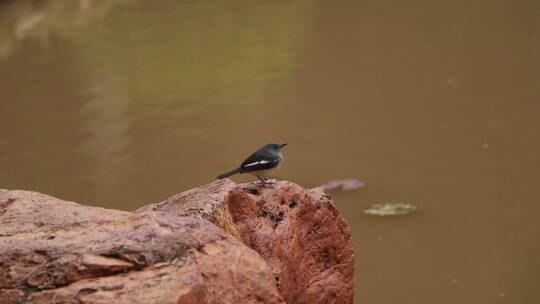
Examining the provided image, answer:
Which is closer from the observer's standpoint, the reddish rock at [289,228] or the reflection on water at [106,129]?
the reddish rock at [289,228]

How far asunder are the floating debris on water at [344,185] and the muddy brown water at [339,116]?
0.12 metres

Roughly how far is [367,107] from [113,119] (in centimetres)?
262

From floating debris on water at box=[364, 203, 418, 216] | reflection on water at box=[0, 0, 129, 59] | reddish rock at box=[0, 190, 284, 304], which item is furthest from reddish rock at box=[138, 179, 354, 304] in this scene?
reflection on water at box=[0, 0, 129, 59]

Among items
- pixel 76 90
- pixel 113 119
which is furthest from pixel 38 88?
pixel 113 119

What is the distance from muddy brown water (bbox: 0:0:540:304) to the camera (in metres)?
6.10

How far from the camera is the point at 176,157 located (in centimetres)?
832

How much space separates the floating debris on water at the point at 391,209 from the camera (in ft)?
21.4

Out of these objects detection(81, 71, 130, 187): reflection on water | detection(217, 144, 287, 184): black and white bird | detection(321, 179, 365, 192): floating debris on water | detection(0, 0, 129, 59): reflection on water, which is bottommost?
detection(321, 179, 365, 192): floating debris on water

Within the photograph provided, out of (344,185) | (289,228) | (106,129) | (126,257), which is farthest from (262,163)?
(106,129)

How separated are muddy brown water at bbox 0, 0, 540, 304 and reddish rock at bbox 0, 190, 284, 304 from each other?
2.83 m

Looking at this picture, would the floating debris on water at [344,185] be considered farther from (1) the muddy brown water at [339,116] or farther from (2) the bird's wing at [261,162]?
(2) the bird's wing at [261,162]

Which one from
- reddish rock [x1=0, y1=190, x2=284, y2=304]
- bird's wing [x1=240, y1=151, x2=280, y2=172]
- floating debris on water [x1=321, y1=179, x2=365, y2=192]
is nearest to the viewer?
reddish rock [x1=0, y1=190, x2=284, y2=304]

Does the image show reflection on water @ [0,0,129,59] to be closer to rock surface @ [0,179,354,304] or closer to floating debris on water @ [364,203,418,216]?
floating debris on water @ [364,203,418,216]

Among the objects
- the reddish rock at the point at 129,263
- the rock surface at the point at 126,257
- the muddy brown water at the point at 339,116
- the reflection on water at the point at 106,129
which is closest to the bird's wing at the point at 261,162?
the rock surface at the point at 126,257
